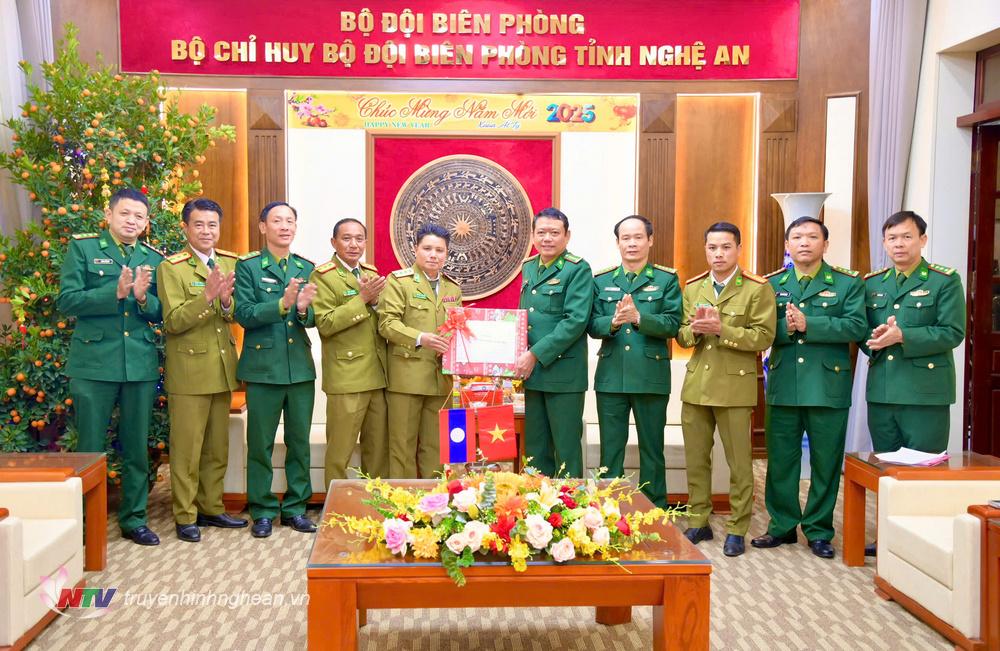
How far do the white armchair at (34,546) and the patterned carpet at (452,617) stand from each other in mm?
171

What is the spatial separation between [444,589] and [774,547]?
2.23 m

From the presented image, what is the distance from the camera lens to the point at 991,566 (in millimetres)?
2656

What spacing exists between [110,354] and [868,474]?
133 inches

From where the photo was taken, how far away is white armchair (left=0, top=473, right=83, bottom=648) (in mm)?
2639

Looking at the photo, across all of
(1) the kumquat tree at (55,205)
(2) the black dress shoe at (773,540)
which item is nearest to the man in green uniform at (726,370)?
(2) the black dress shoe at (773,540)

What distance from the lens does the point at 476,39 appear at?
5.82 m

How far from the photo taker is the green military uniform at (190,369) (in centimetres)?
394

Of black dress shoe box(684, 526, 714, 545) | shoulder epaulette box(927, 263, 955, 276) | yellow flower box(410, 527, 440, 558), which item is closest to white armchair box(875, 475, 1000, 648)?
black dress shoe box(684, 526, 714, 545)

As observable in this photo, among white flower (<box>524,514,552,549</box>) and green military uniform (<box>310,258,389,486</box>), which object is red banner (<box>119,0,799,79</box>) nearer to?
green military uniform (<box>310,258,389,486</box>)

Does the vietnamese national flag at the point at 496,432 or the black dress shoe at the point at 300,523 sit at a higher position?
the vietnamese national flag at the point at 496,432

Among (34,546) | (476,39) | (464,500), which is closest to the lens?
(464,500)

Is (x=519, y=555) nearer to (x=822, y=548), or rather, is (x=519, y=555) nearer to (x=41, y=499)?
(x=41, y=499)

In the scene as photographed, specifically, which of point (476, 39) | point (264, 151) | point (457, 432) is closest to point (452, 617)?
point (457, 432)

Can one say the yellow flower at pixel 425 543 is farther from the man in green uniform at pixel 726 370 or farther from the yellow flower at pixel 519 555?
the man in green uniform at pixel 726 370
